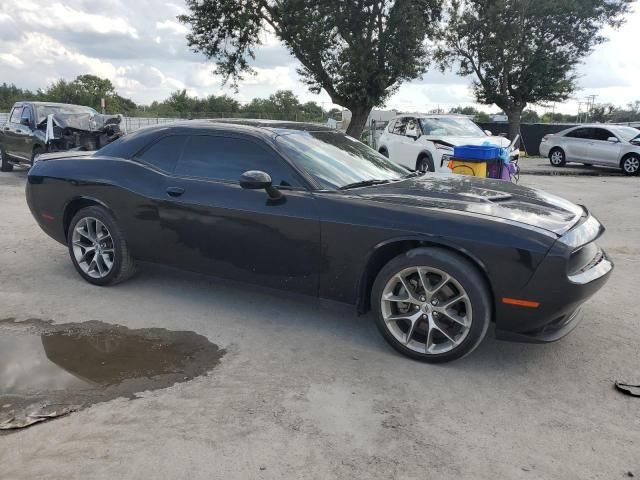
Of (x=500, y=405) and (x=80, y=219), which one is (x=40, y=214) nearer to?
(x=80, y=219)

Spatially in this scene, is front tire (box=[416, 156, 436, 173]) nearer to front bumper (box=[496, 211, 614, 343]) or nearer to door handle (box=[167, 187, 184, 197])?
door handle (box=[167, 187, 184, 197])

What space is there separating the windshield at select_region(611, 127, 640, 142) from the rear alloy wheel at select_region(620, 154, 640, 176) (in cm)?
62

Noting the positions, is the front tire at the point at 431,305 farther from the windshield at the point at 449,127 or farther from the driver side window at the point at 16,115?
the driver side window at the point at 16,115

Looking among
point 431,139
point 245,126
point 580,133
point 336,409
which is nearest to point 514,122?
point 580,133

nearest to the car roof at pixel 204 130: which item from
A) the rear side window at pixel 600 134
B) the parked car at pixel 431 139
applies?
the parked car at pixel 431 139

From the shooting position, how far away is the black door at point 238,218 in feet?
12.8

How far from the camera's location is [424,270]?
347cm

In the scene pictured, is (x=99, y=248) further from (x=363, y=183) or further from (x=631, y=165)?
(x=631, y=165)

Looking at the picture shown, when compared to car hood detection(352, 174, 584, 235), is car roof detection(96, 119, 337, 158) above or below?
above

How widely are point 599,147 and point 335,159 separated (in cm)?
1582

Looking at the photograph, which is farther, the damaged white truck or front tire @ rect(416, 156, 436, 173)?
front tire @ rect(416, 156, 436, 173)

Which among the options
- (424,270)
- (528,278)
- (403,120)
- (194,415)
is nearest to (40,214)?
(194,415)

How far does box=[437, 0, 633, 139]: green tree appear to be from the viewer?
86.8 ft

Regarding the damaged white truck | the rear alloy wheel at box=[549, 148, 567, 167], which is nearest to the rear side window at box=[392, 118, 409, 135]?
the damaged white truck
